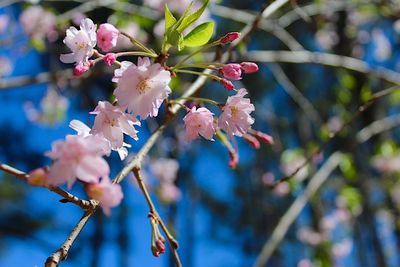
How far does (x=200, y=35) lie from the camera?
0.70 meters

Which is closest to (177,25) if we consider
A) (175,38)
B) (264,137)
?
(175,38)

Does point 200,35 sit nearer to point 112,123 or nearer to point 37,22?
point 112,123

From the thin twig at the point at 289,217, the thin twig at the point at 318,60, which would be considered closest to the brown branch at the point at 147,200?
the thin twig at the point at 318,60

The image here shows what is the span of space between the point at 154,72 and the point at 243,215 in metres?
9.19

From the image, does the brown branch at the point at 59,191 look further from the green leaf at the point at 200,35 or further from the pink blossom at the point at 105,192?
the green leaf at the point at 200,35

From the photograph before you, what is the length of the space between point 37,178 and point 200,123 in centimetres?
31

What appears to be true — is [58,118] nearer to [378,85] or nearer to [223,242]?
[378,85]

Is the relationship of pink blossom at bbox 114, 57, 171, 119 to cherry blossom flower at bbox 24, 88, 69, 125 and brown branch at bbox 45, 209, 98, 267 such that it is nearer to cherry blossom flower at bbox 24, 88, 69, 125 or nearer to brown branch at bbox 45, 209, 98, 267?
brown branch at bbox 45, 209, 98, 267

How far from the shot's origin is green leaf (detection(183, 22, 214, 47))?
70 cm

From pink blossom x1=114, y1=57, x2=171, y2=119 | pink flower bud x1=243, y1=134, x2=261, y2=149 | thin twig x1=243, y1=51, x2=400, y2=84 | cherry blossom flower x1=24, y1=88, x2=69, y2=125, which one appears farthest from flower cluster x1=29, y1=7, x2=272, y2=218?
cherry blossom flower x1=24, y1=88, x2=69, y2=125

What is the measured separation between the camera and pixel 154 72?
64 cm

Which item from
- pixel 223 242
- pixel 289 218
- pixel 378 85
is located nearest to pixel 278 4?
pixel 289 218

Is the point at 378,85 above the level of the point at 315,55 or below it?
above

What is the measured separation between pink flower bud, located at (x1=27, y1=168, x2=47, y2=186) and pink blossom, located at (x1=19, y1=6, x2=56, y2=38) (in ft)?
6.08
